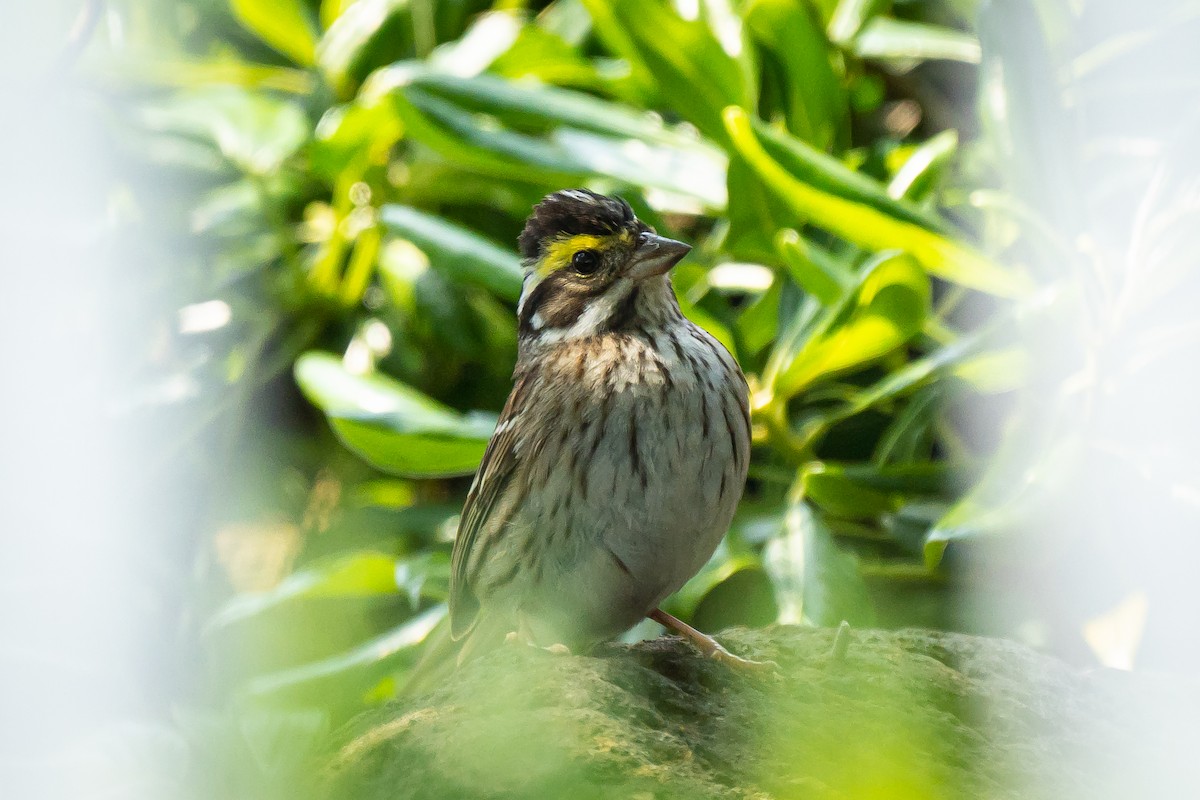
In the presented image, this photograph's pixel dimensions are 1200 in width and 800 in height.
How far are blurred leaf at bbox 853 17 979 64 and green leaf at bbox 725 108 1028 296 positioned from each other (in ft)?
1.95

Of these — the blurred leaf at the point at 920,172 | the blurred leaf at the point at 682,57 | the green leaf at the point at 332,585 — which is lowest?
the green leaf at the point at 332,585

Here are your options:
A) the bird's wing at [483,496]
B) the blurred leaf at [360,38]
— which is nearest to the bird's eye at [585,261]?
the bird's wing at [483,496]

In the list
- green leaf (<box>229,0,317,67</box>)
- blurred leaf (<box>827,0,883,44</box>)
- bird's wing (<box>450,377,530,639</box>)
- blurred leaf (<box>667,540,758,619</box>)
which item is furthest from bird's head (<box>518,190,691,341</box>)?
green leaf (<box>229,0,317,67</box>)

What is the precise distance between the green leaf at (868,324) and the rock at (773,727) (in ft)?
1.94

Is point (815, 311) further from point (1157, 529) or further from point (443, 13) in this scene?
point (443, 13)

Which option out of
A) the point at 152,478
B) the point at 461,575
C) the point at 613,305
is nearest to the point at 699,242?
the point at 613,305

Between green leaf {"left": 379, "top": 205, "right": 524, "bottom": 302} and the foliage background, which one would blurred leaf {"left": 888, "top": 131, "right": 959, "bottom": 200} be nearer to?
the foliage background

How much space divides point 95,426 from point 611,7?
128cm

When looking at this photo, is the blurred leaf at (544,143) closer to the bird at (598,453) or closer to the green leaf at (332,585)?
the bird at (598,453)

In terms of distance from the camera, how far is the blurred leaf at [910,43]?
266 centimetres

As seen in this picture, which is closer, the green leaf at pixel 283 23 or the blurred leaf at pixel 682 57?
the blurred leaf at pixel 682 57

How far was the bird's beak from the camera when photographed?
2.04 metres

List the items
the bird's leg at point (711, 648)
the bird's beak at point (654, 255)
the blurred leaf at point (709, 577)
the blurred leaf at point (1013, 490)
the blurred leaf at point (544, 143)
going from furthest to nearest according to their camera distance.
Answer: the blurred leaf at point (544, 143) < the blurred leaf at point (709, 577) < the bird's beak at point (654, 255) < the blurred leaf at point (1013, 490) < the bird's leg at point (711, 648)

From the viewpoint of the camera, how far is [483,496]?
2.10m
